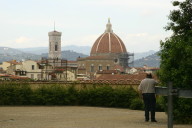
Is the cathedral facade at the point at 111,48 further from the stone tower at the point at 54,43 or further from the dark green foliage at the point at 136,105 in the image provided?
the dark green foliage at the point at 136,105

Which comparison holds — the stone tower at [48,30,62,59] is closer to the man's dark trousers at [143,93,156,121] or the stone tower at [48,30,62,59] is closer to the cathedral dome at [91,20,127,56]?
the cathedral dome at [91,20,127,56]

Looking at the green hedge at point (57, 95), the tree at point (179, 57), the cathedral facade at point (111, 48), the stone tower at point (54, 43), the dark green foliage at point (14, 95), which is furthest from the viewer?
the stone tower at point (54, 43)

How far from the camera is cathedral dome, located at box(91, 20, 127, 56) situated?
181125 mm

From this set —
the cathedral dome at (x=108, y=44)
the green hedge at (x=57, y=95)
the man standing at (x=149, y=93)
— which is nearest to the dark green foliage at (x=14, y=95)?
the green hedge at (x=57, y=95)

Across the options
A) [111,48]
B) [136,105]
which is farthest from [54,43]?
[136,105]

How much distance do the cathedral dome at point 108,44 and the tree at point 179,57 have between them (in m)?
168

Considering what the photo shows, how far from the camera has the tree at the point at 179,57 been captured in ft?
38.4

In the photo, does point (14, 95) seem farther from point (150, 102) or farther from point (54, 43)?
point (54, 43)

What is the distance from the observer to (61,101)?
68.9 ft

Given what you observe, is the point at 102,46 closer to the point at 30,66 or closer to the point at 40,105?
the point at 30,66

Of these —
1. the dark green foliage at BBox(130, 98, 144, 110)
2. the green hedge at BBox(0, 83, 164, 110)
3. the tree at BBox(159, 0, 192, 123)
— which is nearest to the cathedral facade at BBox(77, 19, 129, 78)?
the green hedge at BBox(0, 83, 164, 110)

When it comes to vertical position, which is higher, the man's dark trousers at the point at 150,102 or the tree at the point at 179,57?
the tree at the point at 179,57

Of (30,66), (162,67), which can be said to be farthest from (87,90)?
(30,66)

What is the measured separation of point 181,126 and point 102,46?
561 ft
